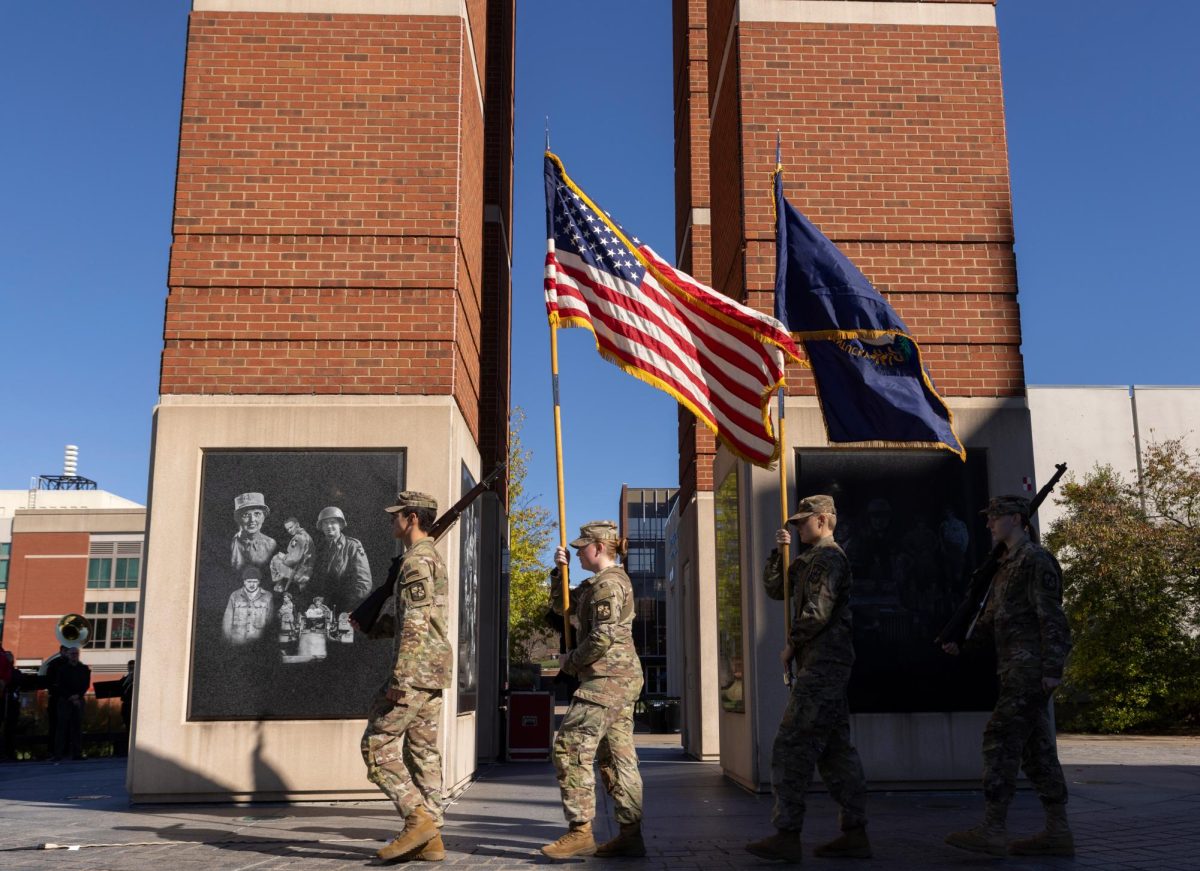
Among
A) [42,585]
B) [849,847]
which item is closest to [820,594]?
[849,847]

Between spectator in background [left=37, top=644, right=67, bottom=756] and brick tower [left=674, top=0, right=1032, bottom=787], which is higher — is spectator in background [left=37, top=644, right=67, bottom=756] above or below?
below

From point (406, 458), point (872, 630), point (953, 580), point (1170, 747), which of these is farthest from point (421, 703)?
point (1170, 747)

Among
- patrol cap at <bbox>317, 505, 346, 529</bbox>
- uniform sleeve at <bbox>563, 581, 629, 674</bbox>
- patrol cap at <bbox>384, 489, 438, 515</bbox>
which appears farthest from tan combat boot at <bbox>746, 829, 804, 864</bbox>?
patrol cap at <bbox>317, 505, 346, 529</bbox>

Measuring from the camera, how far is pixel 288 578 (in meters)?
9.87

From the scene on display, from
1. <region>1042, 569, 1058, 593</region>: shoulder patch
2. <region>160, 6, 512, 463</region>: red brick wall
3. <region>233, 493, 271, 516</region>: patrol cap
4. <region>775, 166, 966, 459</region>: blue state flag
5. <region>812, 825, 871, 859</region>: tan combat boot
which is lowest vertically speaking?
<region>812, 825, 871, 859</region>: tan combat boot

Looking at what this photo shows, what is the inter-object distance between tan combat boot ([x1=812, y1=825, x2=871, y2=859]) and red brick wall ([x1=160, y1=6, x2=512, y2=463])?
17.3 ft

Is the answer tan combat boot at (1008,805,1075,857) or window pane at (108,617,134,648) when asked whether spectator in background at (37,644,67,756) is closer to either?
tan combat boot at (1008,805,1075,857)

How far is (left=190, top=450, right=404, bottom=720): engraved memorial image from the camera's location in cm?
970

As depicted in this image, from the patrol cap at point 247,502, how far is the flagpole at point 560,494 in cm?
343

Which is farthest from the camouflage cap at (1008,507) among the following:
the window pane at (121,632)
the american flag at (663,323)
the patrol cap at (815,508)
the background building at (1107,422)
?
the window pane at (121,632)

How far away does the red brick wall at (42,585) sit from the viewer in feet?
247

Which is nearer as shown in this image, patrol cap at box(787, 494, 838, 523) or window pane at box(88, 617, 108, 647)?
patrol cap at box(787, 494, 838, 523)

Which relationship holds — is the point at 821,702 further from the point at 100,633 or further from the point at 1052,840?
the point at 100,633

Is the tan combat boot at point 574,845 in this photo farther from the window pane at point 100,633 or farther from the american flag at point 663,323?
the window pane at point 100,633
